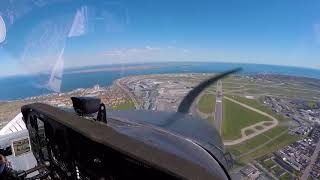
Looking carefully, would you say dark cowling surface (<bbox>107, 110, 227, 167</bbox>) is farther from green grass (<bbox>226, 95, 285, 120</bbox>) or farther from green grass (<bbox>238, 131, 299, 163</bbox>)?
green grass (<bbox>226, 95, 285, 120</bbox>)

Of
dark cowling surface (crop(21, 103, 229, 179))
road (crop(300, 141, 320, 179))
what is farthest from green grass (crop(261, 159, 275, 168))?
dark cowling surface (crop(21, 103, 229, 179))

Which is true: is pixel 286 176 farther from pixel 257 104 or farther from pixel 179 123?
pixel 257 104

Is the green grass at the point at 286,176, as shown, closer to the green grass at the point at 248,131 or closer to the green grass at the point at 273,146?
the green grass at the point at 273,146

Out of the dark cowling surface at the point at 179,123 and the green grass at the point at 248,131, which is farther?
the green grass at the point at 248,131

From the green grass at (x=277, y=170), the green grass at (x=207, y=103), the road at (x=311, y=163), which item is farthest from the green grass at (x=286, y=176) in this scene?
the green grass at (x=207, y=103)

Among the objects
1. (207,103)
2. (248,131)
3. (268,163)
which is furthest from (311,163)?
(248,131)

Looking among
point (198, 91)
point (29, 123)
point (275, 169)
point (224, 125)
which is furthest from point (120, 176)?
point (224, 125)

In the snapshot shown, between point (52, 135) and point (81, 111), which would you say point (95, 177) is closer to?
point (52, 135)
